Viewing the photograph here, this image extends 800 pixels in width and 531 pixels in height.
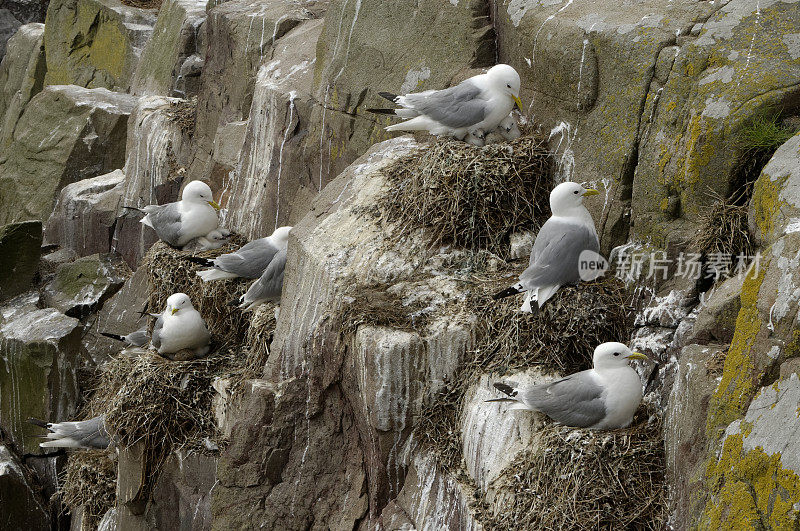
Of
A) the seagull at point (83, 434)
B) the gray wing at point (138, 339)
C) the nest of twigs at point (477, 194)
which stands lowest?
the seagull at point (83, 434)

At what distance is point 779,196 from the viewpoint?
417 centimetres

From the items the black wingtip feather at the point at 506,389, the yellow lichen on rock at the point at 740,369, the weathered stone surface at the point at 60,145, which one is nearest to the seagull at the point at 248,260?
the black wingtip feather at the point at 506,389

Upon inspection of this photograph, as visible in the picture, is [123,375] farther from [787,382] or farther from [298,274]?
[787,382]

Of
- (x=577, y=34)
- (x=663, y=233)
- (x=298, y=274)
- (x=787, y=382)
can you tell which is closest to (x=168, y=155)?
(x=298, y=274)

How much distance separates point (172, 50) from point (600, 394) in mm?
9494

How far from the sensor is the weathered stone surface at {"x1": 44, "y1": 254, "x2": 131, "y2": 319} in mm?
10984

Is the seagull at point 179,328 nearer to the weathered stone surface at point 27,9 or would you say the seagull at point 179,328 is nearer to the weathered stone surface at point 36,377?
the weathered stone surface at point 36,377

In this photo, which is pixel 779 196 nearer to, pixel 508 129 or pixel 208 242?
pixel 508 129

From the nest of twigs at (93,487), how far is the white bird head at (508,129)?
4576mm

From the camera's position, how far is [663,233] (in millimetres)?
5203

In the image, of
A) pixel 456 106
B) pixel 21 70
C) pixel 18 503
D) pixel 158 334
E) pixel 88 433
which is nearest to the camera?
pixel 456 106

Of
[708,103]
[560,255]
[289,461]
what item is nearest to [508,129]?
[560,255]

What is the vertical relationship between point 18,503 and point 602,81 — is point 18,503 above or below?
below

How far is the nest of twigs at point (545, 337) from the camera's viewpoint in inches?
206
